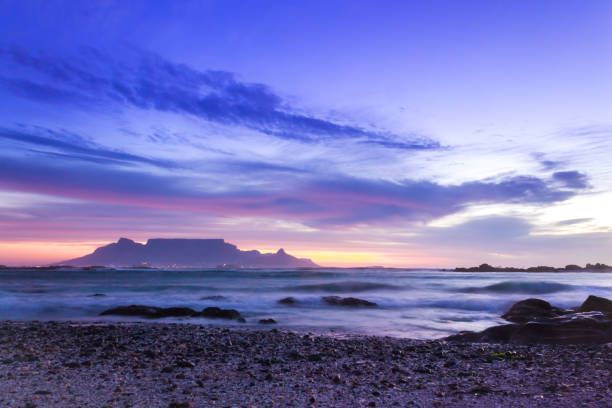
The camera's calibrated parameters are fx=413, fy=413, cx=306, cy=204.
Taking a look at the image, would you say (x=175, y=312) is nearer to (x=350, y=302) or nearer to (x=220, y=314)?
(x=220, y=314)

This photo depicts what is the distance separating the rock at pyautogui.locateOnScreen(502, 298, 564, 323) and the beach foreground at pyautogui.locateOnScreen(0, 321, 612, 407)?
280 inches

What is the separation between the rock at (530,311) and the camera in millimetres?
15998

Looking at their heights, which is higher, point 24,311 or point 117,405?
point 117,405

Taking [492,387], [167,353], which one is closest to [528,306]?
[492,387]

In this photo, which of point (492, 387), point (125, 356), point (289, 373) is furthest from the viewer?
point (125, 356)

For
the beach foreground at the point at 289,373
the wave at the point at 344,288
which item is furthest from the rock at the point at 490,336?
the wave at the point at 344,288

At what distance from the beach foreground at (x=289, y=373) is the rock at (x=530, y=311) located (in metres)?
7.12

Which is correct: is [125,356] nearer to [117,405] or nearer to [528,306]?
[117,405]

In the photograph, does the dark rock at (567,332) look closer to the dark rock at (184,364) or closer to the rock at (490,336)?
the rock at (490,336)

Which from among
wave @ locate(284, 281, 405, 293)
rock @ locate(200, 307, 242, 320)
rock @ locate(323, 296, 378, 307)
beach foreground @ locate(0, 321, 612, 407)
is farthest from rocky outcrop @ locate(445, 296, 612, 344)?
wave @ locate(284, 281, 405, 293)

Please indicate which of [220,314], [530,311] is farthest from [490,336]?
[220,314]

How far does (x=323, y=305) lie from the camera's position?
21422 millimetres

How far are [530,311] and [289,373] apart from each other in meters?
13.8

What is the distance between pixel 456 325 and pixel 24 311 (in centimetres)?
1847
